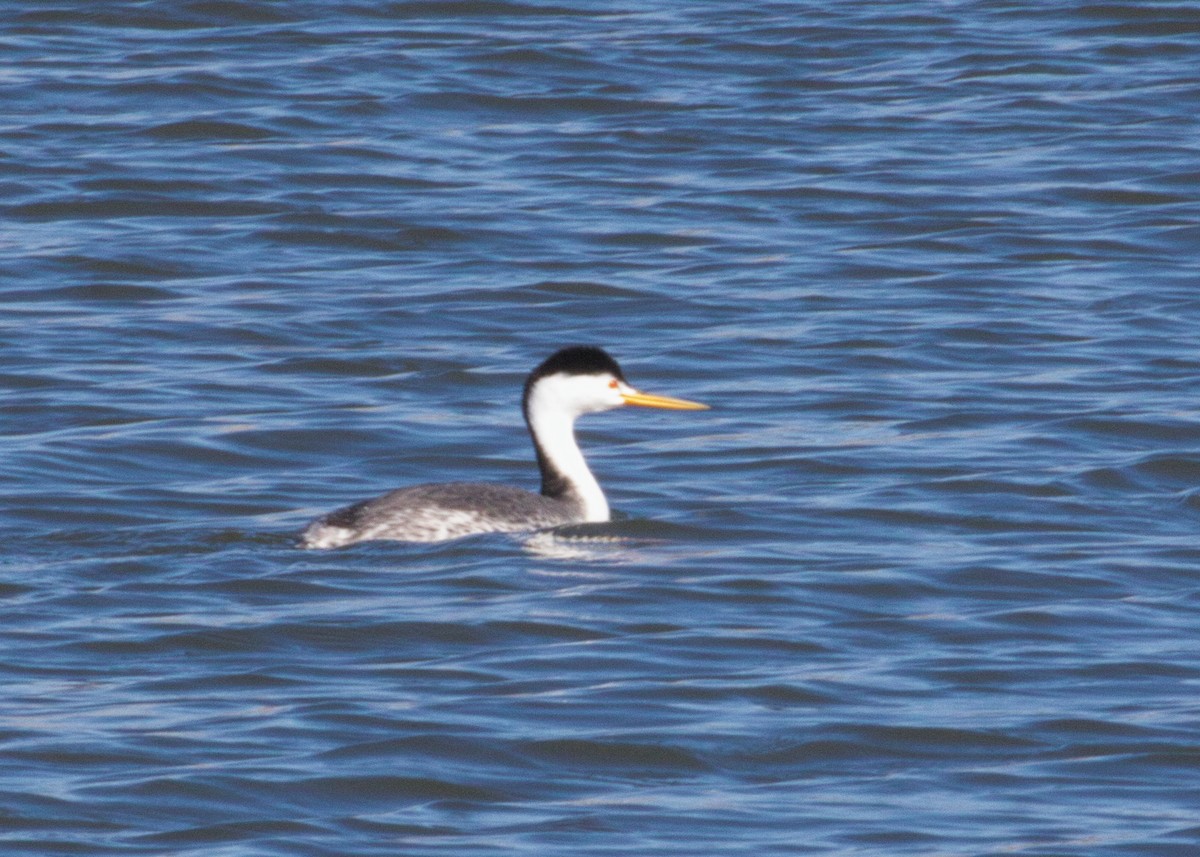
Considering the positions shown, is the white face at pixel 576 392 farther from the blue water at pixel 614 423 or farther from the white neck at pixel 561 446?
the blue water at pixel 614 423

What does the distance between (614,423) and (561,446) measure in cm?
213

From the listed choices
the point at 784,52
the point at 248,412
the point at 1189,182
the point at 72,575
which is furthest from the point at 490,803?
the point at 784,52

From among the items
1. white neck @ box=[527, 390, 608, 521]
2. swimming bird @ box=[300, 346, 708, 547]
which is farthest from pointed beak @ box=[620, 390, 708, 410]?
white neck @ box=[527, 390, 608, 521]

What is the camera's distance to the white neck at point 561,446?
12180mm

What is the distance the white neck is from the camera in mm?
12180

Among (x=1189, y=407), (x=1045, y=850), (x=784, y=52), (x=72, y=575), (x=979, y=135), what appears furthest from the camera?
(x=784, y=52)

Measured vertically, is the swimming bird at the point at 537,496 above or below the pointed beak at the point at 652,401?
below

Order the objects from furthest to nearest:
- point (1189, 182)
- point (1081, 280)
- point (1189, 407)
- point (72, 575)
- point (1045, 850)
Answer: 1. point (1189, 182)
2. point (1081, 280)
3. point (1189, 407)
4. point (72, 575)
5. point (1045, 850)

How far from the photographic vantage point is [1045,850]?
756cm

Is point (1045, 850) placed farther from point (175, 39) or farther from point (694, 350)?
point (175, 39)

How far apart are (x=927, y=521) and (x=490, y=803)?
4303 mm

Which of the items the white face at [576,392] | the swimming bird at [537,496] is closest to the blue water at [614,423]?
the swimming bird at [537,496]

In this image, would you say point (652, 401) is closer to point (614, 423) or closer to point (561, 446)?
point (561, 446)

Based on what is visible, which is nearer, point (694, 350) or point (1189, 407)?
point (1189, 407)
